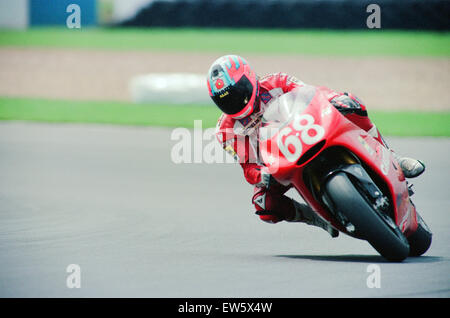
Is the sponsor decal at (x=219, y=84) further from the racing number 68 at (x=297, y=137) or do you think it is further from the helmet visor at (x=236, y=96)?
the racing number 68 at (x=297, y=137)

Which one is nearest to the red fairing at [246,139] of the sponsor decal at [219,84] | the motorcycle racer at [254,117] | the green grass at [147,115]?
the motorcycle racer at [254,117]

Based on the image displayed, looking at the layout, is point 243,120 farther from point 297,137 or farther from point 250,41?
point 250,41

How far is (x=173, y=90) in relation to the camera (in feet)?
61.4

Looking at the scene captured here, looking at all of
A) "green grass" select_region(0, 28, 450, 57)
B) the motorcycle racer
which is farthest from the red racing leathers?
"green grass" select_region(0, 28, 450, 57)

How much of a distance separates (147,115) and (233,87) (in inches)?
443

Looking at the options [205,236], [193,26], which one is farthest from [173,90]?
[193,26]

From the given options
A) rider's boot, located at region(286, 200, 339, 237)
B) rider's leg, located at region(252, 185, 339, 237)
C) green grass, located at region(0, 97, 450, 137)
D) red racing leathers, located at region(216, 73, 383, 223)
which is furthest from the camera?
green grass, located at region(0, 97, 450, 137)

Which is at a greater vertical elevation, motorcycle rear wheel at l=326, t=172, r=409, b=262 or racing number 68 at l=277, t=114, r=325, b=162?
racing number 68 at l=277, t=114, r=325, b=162

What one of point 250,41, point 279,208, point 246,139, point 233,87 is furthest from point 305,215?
point 250,41

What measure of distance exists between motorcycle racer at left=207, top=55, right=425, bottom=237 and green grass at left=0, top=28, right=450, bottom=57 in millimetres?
20465

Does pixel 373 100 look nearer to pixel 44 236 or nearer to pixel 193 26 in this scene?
pixel 44 236

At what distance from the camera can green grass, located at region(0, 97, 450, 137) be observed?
15.3 m

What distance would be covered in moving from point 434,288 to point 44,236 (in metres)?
3.11

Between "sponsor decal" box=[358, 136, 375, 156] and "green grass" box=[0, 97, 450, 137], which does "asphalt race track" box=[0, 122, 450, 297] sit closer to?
"sponsor decal" box=[358, 136, 375, 156]
